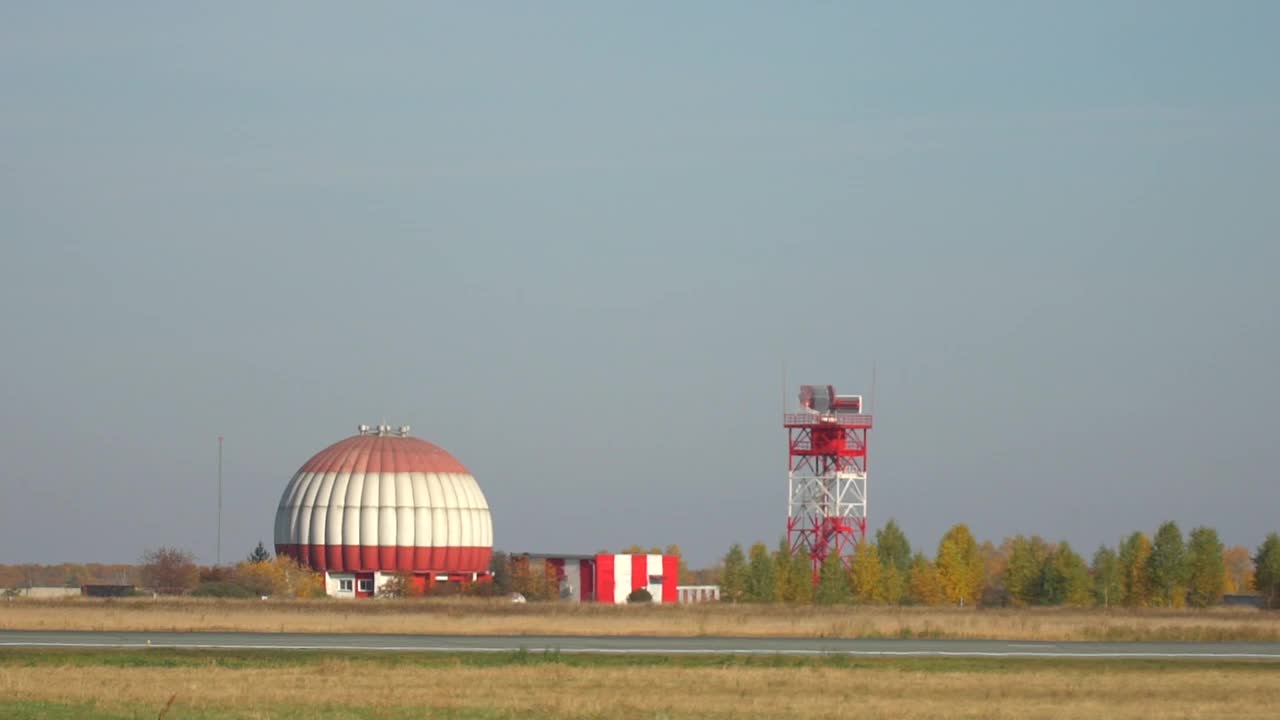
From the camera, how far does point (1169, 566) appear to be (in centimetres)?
9350

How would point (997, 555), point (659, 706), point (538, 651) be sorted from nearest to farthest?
point (659, 706) → point (538, 651) → point (997, 555)

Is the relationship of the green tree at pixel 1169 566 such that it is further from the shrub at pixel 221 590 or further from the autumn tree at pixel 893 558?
the shrub at pixel 221 590

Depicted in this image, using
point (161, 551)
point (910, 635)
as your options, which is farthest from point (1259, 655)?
point (161, 551)

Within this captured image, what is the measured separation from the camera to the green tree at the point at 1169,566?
93125mm

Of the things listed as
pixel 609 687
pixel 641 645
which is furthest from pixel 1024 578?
pixel 609 687

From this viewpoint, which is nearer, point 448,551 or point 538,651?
point 538,651

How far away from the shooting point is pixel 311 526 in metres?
106

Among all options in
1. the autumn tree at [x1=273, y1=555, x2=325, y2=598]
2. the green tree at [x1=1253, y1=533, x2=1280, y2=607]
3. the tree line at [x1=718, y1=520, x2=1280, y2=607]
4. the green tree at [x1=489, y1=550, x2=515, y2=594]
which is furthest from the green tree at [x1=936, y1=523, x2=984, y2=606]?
the autumn tree at [x1=273, y1=555, x2=325, y2=598]

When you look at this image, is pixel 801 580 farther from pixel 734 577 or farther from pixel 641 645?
pixel 641 645

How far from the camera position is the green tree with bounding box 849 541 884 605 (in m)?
99.4

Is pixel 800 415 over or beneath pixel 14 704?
over

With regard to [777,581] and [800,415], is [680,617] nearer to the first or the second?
[777,581]

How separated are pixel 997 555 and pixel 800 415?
91444 millimetres

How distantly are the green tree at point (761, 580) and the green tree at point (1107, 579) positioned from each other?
60.4ft
